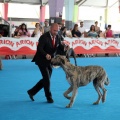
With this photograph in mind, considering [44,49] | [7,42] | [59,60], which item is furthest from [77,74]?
[7,42]

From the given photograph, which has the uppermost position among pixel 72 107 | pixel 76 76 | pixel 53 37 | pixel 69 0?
pixel 69 0

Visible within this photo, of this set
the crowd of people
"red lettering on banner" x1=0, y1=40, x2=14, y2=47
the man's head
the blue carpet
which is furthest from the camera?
the crowd of people

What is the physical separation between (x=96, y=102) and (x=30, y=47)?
8578 mm

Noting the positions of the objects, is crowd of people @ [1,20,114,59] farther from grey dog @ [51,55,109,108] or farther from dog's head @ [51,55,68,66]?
dog's head @ [51,55,68,66]

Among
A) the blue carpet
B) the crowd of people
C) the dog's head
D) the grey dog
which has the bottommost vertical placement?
the blue carpet

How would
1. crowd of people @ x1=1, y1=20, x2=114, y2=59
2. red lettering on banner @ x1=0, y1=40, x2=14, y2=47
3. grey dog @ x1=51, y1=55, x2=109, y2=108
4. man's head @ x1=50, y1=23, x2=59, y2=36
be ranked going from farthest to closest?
crowd of people @ x1=1, y1=20, x2=114, y2=59
red lettering on banner @ x1=0, y1=40, x2=14, y2=47
man's head @ x1=50, y1=23, x2=59, y2=36
grey dog @ x1=51, y1=55, x2=109, y2=108

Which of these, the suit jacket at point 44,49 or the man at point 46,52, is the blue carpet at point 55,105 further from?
the suit jacket at point 44,49

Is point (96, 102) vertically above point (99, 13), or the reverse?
point (99, 13)

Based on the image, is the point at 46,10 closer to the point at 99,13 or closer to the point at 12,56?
A: the point at 99,13

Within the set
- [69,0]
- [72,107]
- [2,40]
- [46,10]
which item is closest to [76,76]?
[72,107]

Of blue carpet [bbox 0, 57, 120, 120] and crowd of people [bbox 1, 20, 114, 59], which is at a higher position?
crowd of people [bbox 1, 20, 114, 59]

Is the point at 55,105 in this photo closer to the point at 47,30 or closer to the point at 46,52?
the point at 46,52

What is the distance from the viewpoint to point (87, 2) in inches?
1288

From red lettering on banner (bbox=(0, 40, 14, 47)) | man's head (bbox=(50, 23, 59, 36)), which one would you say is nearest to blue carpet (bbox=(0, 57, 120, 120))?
man's head (bbox=(50, 23, 59, 36))
